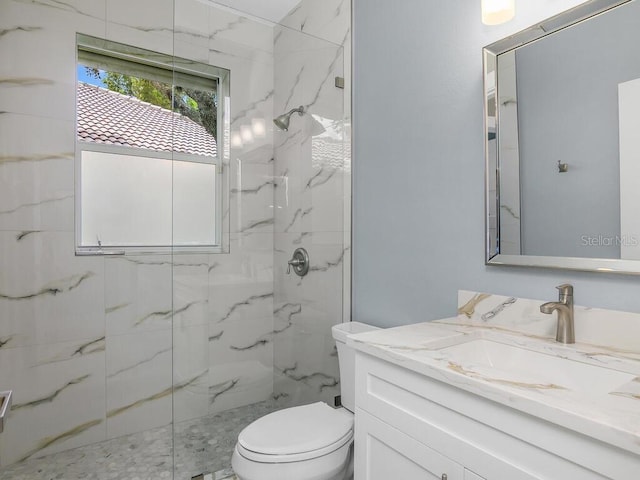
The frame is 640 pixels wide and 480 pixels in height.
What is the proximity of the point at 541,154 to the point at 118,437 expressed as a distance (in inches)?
101

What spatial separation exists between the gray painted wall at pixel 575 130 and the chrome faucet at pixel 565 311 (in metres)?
0.13

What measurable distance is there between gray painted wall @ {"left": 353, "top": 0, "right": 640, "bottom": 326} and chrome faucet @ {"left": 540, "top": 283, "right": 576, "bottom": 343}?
0.05 m

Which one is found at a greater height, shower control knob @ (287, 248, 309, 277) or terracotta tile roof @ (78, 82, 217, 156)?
terracotta tile roof @ (78, 82, 217, 156)

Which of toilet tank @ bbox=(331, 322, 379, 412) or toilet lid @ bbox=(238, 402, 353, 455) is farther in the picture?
toilet tank @ bbox=(331, 322, 379, 412)

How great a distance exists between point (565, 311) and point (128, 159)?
94.6 inches

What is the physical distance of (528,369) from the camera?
1.15m

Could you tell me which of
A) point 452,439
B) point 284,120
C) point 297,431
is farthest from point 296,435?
point 284,120

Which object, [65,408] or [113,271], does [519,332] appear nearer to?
[113,271]

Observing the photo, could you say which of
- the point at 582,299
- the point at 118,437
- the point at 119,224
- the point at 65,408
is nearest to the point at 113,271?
the point at 119,224

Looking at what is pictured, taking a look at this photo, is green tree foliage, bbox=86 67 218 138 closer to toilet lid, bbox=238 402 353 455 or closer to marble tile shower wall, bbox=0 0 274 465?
marble tile shower wall, bbox=0 0 274 465

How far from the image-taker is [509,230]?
1.40 metres

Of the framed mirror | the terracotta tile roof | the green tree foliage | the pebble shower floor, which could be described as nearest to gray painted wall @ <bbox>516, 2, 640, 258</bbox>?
the framed mirror

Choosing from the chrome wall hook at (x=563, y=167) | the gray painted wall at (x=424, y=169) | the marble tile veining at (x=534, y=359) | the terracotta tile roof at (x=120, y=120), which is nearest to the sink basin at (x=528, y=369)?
the marble tile veining at (x=534, y=359)

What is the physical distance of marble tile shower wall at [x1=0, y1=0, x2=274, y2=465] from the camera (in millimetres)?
1888
